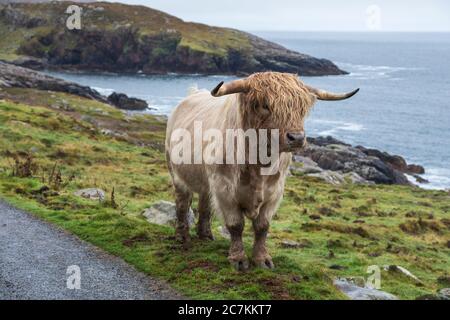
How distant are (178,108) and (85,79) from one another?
126m

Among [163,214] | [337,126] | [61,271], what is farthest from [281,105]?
[337,126]

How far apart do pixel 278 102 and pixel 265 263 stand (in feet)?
12.6

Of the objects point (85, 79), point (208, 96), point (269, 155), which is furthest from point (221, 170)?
point (85, 79)

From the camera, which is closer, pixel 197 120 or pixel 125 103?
pixel 197 120

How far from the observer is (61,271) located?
11328mm

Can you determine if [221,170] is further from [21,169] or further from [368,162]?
[368,162]

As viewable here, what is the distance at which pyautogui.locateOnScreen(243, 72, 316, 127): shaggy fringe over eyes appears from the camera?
9.34 metres

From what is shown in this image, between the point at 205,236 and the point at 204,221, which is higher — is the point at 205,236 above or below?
below

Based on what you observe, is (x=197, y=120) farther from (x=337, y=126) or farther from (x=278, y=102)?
(x=337, y=126)

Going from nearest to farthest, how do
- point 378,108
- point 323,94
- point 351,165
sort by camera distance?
1. point 323,94
2. point 351,165
3. point 378,108

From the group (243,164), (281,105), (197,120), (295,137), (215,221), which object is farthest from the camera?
(215,221)

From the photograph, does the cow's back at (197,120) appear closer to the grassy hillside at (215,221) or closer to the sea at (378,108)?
the grassy hillside at (215,221)

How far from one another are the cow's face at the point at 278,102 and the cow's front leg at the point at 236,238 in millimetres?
2009

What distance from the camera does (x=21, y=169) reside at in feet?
72.4
